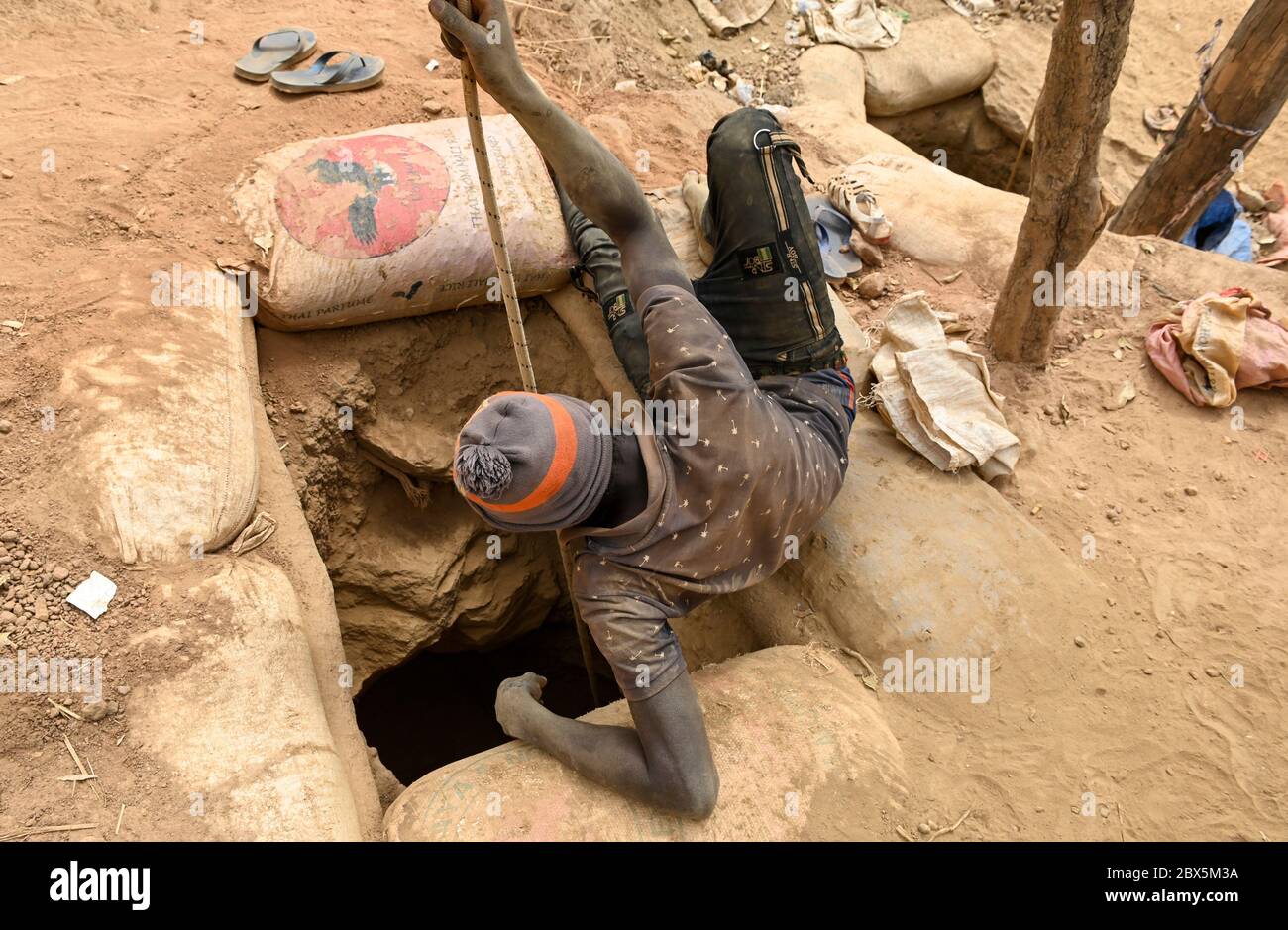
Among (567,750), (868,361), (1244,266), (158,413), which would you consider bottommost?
(567,750)

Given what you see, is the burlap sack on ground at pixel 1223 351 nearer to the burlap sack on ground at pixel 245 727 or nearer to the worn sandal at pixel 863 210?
the worn sandal at pixel 863 210

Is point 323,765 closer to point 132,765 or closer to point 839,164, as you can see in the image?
point 132,765

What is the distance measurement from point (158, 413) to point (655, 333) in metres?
1.30

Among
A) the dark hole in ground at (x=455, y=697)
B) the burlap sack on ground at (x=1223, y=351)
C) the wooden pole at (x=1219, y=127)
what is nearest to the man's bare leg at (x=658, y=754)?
the dark hole in ground at (x=455, y=697)

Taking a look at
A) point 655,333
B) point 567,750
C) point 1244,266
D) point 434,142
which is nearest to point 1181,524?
point 1244,266

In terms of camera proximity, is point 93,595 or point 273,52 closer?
point 93,595

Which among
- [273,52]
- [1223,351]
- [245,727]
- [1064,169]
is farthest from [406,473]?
[1223,351]

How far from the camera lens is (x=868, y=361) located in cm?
297

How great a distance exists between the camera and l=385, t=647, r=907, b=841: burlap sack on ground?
6.31ft

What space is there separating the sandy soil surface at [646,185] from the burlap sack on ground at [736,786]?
0.15 metres

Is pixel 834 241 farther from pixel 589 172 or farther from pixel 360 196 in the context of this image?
pixel 360 196

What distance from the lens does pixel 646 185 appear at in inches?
134

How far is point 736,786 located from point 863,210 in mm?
2460

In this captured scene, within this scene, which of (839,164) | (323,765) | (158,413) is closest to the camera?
(323,765)
